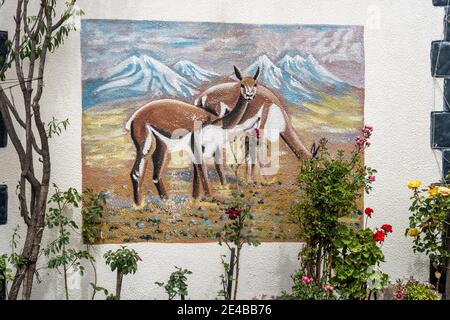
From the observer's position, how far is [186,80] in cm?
545

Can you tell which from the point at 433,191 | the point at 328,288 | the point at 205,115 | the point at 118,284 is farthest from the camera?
the point at 205,115

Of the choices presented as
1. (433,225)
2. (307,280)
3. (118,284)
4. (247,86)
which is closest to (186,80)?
(247,86)

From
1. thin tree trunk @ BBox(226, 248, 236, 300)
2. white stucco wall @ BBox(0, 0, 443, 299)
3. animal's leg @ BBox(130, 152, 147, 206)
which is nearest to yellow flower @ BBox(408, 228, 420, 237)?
white stucco wall @ BBox(0, 0, 443, 299)

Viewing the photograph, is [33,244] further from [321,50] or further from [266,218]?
[321,50]

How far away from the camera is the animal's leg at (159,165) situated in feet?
17.8

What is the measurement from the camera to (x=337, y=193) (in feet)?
16.4

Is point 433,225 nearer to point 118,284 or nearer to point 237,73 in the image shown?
point 237,73

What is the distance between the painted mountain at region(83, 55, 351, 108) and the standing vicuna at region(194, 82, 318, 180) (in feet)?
0.29

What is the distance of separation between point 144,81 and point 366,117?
1.73 meters

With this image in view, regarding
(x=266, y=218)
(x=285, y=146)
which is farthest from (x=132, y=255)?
(x=285, y=146)

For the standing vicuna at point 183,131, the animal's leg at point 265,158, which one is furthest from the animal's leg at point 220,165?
the animal's leg at point 265,158

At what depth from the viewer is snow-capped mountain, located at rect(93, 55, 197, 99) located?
17.7ft

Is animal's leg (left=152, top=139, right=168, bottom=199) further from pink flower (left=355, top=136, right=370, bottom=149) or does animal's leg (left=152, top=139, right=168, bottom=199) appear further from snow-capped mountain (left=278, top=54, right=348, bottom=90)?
pink flower (left=355, top=136, right=370, bottom=149)

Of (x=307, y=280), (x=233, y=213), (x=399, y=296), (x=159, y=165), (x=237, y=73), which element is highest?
(x=237, y=73)
